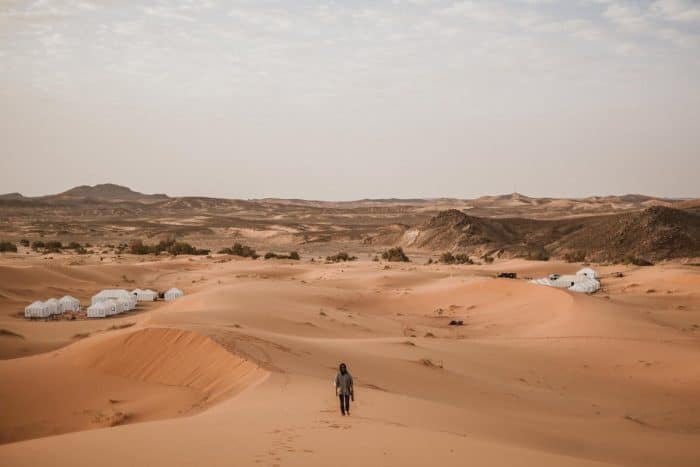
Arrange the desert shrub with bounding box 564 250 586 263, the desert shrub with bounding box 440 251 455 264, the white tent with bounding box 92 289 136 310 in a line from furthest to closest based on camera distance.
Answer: the desert shrub with bounding box 440 251 455 264, the desert shrub with bounding box 564 250 586 263, the white tent with bounding box 92 289 136 310

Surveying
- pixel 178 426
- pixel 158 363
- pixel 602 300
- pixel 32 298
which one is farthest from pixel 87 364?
pixel 602 300

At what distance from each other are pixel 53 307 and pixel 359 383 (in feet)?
51.7

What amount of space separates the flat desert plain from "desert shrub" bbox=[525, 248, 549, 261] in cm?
1863

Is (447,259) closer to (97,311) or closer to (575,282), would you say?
(575,282)

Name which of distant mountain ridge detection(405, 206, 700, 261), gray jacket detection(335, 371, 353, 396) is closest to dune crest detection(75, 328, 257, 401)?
gray jacket detection(335, 371, 353, 396)

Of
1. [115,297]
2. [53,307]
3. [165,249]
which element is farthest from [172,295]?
[165,249]

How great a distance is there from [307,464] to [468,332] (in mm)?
17312

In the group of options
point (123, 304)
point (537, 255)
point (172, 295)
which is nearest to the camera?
point (123, 304)

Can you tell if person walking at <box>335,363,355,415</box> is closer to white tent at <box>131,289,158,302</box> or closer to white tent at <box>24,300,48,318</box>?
white tent at <box>24,300,48,318</box>

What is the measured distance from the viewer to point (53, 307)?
77.6ft

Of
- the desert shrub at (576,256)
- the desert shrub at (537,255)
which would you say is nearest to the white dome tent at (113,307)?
the desert shrub at (537,255)

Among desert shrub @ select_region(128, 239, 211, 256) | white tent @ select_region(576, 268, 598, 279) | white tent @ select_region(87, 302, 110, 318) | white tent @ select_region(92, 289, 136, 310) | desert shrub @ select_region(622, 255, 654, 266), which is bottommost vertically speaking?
white tent @ select_region(87, 302, 110, 318)

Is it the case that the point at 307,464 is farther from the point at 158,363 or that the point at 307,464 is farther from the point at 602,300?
the point at 602,300

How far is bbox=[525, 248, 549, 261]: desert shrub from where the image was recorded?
47.1 meters
